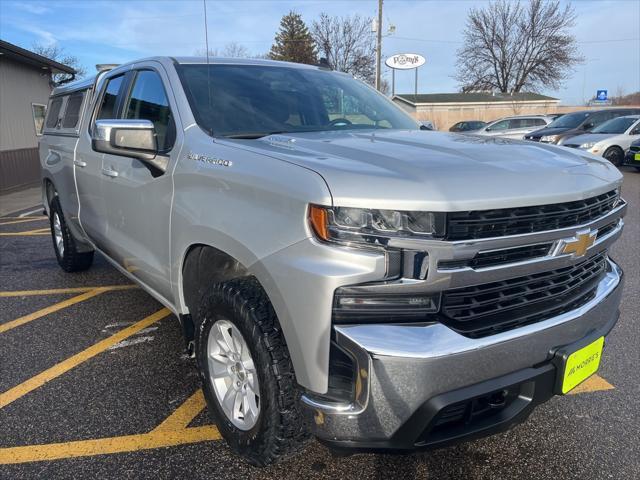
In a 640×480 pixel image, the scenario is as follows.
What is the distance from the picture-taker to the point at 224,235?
2174 millimetres

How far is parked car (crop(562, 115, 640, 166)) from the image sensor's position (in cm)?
1378

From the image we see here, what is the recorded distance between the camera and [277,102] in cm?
309

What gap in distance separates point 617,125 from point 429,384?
1574cm

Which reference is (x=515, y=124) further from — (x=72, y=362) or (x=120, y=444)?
(x=120, y=444)

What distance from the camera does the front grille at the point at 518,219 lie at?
1754 millimetres

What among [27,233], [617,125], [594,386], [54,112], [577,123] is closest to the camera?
[594,386]

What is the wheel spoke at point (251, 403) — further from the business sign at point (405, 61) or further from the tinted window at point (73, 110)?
the business sign at point (405, 61)

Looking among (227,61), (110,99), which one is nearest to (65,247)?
(110,99)

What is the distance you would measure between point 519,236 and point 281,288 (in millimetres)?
882

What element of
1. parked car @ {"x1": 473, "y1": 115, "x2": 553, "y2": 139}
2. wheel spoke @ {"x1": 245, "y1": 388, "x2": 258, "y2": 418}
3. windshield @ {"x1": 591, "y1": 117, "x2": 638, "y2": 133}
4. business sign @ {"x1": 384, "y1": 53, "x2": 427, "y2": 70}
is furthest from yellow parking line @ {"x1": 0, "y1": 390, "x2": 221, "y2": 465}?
business sign @ {"x1": 384, "y1": 53, "x2": 427, "y2": 70}

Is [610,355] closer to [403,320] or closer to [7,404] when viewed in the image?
[403,320]

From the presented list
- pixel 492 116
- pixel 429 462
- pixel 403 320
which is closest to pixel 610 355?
pixel 429 462

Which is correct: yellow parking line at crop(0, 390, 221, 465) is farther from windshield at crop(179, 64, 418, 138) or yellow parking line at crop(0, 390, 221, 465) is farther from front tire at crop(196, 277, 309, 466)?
windshield at crop(179, 64, 418, 138)

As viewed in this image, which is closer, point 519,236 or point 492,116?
point 519,236
